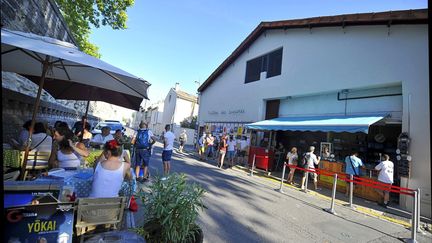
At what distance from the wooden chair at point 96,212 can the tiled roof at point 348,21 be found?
9.93 meters

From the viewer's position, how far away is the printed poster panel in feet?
7.29

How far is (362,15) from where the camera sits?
33.1 ft

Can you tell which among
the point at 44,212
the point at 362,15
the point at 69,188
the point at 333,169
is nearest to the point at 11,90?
the point at 69,188

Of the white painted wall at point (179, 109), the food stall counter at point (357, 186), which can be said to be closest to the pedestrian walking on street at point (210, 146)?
the food stall counter at point (357, 186)

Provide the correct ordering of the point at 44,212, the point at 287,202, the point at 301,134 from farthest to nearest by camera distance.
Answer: the point at 301,134, the point at 287,202, the point at 44,212

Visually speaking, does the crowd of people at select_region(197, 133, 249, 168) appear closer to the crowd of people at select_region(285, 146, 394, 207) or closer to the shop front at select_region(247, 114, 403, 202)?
the shop front at select_region(247, 114, 403, 202)

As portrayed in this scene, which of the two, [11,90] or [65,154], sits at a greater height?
[11,90]

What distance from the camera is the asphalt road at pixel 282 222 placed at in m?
4.86

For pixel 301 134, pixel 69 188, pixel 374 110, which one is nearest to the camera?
pixel 69 188

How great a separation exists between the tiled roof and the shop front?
3.37m

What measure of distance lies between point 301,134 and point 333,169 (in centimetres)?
366

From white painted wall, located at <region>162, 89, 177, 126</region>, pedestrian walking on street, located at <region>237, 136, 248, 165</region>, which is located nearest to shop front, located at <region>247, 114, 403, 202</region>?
pedestrian walking on street, located at <region>237, 136, 248, 165</region>

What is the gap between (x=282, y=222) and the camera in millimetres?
5668

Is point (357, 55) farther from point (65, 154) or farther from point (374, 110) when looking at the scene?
point (65, 154)
